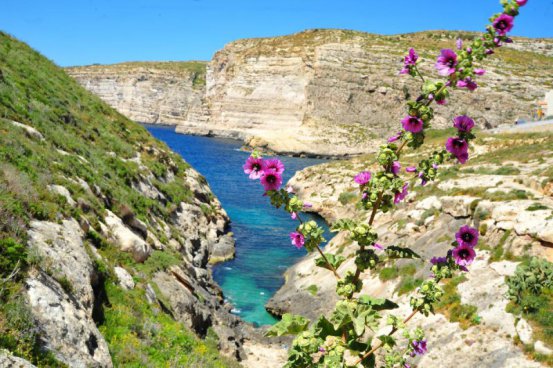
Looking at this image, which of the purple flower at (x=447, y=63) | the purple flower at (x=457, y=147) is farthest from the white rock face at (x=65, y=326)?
the purple flower at (x=447, y=63)

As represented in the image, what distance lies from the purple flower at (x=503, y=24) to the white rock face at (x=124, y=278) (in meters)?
12.7

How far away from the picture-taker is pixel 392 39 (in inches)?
5664

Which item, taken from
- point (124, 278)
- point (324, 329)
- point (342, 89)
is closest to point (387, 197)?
point (324, 329)

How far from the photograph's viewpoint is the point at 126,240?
54.5ft

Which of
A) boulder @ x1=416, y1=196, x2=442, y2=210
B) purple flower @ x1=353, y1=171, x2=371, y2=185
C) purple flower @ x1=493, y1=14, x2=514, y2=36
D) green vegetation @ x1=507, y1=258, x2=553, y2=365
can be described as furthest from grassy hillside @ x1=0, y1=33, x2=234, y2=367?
boulder @ x1=416, y1=196, x2=442, y2=210

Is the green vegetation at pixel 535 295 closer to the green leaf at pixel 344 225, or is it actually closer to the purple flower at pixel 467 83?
the green leaf at pixel 344 225

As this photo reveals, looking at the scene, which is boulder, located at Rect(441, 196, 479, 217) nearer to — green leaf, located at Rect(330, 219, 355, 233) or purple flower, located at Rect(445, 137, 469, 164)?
purple flower, located at Rect(445, 137, 469, 164)

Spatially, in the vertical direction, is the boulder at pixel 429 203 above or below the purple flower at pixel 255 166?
below

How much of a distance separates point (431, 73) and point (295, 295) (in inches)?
4039

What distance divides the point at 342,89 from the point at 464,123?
431 feet

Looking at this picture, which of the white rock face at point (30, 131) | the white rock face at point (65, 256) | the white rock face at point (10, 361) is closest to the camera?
the white rock face at point (10, 361)

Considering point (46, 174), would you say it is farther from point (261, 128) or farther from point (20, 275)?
point (261, 128)

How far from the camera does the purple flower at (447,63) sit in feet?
12.4

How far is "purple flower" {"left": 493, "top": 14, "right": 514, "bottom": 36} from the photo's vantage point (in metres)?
3.70
